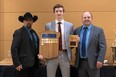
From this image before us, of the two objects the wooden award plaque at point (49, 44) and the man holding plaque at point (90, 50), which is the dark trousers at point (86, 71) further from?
the wooden award plaque at point (49, 44)

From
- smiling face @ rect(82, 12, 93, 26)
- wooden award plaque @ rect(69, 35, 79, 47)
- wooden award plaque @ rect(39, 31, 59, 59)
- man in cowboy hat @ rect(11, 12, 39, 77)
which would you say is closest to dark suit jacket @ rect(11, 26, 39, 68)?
man in cowboy hat @ rect(11, 12, 39, 77)

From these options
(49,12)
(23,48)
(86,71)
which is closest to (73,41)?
(86,71)

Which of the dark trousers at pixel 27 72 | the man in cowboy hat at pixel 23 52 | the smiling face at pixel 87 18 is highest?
the smiling face at pixel 87 18

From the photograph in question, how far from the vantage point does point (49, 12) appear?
16.4 feet

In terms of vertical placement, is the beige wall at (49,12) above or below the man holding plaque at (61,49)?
above

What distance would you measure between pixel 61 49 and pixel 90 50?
1.48ft

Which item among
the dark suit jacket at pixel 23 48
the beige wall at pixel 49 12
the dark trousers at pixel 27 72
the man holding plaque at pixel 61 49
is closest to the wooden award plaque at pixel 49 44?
the man holding plaque at pixel 61 49

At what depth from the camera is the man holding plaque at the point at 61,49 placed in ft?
12.6

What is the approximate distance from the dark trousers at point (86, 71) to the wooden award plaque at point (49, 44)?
0.43m

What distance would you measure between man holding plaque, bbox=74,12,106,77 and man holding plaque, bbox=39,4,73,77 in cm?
18

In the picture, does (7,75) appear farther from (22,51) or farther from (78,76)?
(78,76)

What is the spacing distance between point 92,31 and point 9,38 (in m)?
1.98

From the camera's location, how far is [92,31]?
12.6ft

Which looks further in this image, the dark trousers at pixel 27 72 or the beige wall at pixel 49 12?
the beige wall at pixel 49 12
